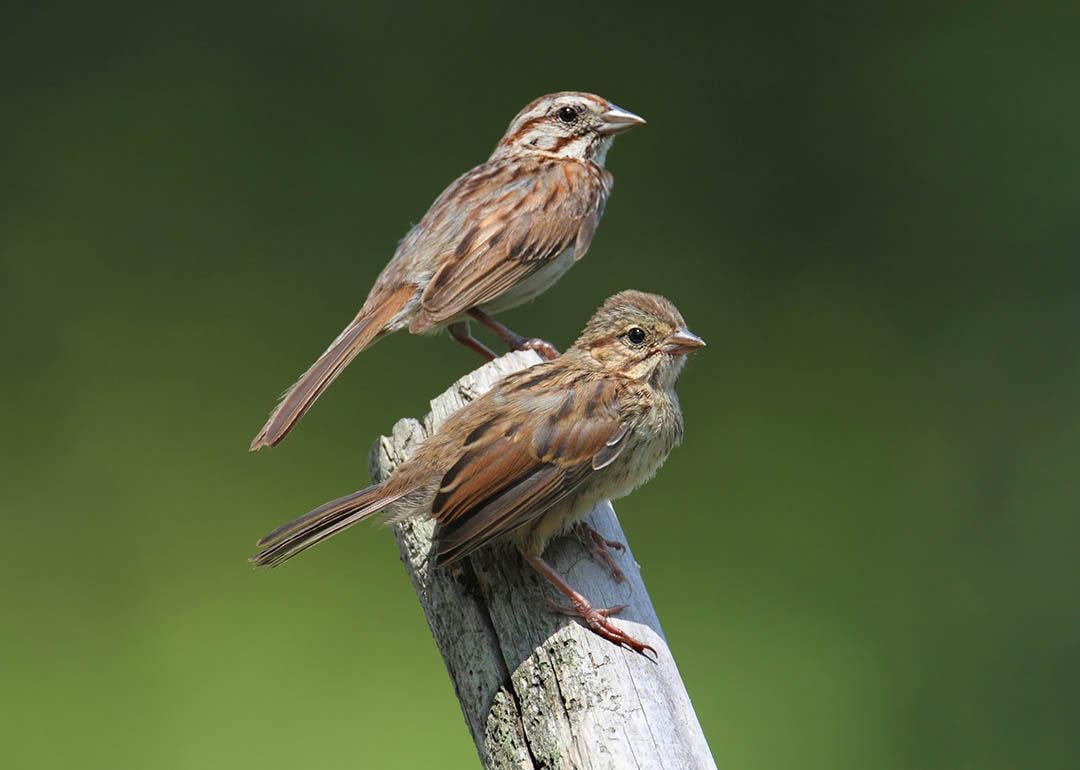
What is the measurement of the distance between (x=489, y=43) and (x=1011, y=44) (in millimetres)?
1409

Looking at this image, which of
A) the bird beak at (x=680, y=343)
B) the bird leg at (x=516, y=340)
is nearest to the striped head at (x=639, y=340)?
the bird beak at (x=680, y=343)

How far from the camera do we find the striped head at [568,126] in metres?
3.30

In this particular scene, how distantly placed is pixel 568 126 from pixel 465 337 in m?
0.53

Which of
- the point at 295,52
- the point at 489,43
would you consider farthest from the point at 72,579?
the point at 489,43

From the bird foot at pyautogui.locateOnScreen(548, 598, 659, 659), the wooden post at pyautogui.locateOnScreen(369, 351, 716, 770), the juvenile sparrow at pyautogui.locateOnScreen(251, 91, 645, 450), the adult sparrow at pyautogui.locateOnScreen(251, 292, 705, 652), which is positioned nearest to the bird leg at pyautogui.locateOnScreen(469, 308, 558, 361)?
the juvenile sparrow at pyautogui.locateOnScreen(251, 91, 645, 450)

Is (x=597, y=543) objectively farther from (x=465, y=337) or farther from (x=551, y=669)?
(x=465, y=337)

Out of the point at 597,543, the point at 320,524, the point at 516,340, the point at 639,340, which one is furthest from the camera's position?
the point at 516,340

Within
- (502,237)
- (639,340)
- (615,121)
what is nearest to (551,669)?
(639,340)

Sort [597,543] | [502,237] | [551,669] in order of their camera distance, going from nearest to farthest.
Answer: [551,669] < [597,543] < [502,237]

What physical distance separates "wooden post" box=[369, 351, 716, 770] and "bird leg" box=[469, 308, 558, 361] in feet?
1.92

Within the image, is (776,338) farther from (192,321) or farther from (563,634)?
(563,634)

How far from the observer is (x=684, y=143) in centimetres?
415

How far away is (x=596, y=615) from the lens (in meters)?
1.97

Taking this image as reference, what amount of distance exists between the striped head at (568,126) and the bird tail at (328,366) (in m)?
0.54
